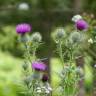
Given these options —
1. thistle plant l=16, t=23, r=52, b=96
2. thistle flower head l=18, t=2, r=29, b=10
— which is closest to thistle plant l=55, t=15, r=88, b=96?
thistle plant l=16, t=23, r=52, b=96

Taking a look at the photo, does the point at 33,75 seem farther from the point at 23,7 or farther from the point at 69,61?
the point at 23,7

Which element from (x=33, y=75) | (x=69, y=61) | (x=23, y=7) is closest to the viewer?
(x=33, y=75)

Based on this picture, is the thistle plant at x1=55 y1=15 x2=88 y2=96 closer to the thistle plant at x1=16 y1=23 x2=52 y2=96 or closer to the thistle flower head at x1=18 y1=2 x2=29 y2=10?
the thistle plant at x1=16 y1=23 x2=52 y2=96

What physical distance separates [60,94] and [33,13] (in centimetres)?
567

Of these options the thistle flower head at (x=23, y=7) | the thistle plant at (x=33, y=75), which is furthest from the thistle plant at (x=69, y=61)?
the thistle flower head at (x=23, y=7)

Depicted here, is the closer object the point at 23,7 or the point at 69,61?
the point at 69,61

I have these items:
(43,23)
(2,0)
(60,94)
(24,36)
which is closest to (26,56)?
(24,36)

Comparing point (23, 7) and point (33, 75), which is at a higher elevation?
Result: point (23, 7)

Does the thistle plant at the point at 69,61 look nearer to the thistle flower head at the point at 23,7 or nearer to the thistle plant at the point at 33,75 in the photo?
the thistle plant at the point at 33,75

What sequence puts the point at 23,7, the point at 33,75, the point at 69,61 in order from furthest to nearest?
the point at 23,7
the point at 69,61
the point at 33,75

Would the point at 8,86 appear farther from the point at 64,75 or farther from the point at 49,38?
the point at 64,75

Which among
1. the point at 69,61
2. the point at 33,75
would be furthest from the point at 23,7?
the point at 33,75

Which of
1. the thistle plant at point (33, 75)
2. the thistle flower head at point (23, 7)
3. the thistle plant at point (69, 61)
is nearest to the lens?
the thistle plant at point (33, 75)

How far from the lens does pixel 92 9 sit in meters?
8.21
